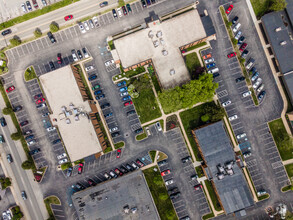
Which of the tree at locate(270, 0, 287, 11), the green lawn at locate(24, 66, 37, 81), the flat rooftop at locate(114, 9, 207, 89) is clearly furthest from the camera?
the green lawn at locate(24, 66, 37, 81)

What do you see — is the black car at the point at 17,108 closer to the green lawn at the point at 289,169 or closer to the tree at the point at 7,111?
the tree at the point at 7,111

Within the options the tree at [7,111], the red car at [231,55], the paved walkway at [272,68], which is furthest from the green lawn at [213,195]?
the tree at [7,111]

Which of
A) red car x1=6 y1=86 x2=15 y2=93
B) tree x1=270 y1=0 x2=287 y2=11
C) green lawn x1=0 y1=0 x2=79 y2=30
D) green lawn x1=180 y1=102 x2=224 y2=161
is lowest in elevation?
green lawn x1=180 y1=102 x2=224 y2=161

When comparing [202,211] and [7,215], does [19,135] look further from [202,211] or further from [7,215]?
[202,211]

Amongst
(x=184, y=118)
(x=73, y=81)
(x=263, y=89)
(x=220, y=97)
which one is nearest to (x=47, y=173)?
(x=73, y=81)

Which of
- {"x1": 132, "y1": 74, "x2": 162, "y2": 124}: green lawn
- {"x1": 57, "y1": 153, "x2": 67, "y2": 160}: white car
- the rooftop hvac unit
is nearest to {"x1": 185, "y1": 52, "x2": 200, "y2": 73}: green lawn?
the rooftop hvac unit

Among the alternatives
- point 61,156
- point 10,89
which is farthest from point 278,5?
point 10,89

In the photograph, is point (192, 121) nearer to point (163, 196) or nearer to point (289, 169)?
point (163, 196)

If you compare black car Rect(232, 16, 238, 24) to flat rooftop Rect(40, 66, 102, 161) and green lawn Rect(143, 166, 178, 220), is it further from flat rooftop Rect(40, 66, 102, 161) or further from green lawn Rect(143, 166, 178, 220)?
green lawn Rect(143, 166, 178, 220)
